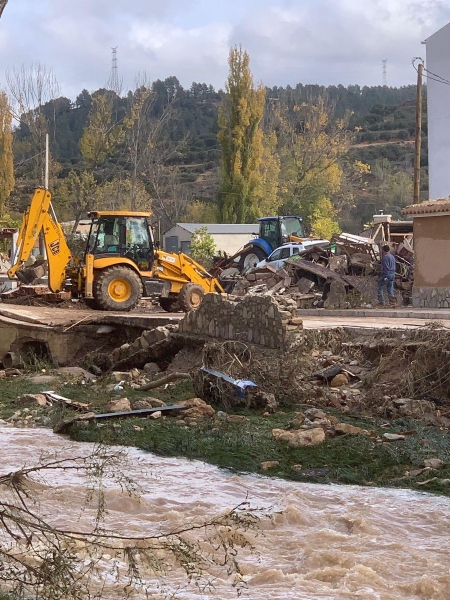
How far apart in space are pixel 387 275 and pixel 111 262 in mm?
7198

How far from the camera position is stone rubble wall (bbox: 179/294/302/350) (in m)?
13.8

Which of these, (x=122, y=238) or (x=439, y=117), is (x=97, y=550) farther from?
(x=439, y=117)

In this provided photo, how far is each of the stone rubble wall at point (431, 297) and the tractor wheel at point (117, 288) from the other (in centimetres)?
680

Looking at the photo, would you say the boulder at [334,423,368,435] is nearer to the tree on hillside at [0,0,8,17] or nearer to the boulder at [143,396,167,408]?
the boulder at [143,396,167,408]

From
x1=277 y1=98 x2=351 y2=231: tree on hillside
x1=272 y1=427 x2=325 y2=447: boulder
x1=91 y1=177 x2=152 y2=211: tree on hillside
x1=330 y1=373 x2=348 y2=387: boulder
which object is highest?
x1=277 y1=98 x2=351 y2=231: tree on hillside

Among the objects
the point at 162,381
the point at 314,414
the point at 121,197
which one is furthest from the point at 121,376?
the point at 121,197

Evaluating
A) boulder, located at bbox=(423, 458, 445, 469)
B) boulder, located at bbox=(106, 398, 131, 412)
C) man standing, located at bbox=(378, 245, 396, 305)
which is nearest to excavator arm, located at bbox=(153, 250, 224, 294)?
man standing, located at bbox=(378, 245, 396, 305)

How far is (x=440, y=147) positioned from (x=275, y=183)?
20801mm

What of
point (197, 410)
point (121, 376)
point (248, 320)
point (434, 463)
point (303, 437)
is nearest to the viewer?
point (434, 463)

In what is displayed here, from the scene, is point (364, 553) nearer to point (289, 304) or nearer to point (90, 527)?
point (90, 527)

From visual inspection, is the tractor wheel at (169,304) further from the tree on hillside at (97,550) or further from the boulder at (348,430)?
the tree on hillside at (97,550)

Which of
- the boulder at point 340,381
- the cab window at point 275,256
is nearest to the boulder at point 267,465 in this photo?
the boulder at point 340,381

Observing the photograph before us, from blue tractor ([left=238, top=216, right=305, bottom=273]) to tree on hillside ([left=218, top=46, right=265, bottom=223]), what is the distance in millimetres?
15756

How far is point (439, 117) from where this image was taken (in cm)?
3231
